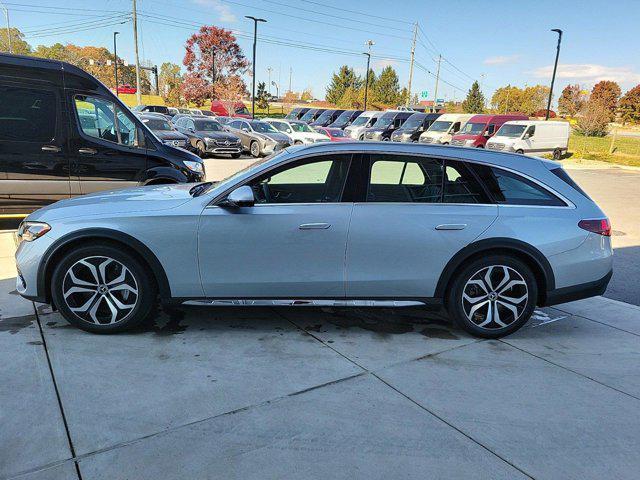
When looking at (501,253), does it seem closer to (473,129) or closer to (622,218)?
(622,218)

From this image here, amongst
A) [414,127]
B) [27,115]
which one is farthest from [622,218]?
[414,127]

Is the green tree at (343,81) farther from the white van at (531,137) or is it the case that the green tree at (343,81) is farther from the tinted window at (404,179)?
the tinted window at (404,179)

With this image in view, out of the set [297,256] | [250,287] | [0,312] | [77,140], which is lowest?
[0,312]

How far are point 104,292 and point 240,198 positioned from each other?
1.31 m

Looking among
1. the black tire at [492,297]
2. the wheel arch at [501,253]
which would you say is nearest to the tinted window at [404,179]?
the wheel arch at [501,253]

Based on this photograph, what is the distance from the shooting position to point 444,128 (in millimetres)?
27062

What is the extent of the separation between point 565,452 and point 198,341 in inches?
102

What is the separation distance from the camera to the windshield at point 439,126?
27.0 meters

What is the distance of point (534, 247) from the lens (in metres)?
3.90

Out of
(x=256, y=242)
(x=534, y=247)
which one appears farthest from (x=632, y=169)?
(x=256, y=242)

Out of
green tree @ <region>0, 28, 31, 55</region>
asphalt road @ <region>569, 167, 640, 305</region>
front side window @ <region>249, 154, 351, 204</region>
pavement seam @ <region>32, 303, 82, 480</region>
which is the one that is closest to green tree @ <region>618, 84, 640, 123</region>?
asphalt road @ <region>569, 167, 640, 305</region>

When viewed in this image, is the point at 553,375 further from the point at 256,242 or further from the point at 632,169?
the point at 632,169

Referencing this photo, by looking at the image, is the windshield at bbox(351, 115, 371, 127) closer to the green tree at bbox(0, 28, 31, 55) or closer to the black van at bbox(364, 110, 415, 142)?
the black van at bbox(364, 110, 415, 142)

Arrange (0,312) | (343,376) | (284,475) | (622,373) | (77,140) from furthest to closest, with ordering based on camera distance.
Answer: (77,140) < (0,312) < (622,373) < (343,376) < (284,475)
